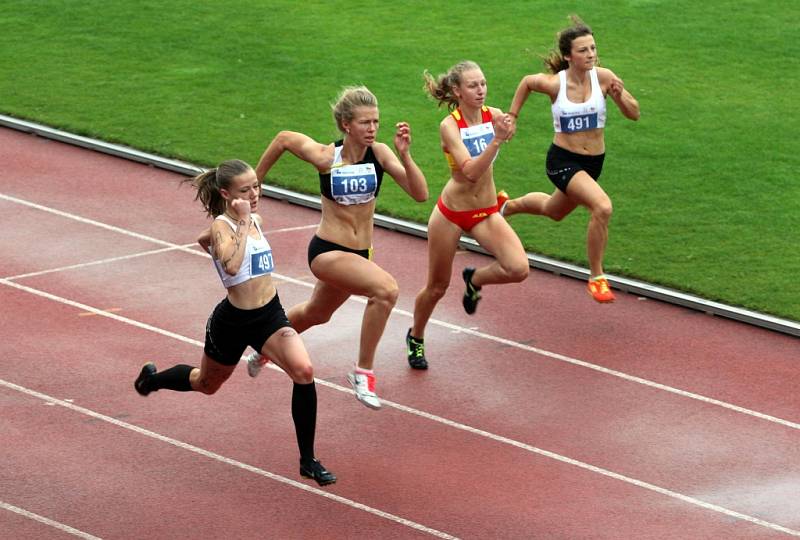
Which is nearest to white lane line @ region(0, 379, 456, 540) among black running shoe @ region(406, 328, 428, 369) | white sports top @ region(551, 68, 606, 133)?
black running shoe @ region(406, 328, 428, 369)

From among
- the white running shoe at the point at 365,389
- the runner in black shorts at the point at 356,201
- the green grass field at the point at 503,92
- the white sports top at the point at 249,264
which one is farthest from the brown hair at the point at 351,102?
the green grass field at the point at 503,92

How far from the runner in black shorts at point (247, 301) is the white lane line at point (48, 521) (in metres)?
1.28

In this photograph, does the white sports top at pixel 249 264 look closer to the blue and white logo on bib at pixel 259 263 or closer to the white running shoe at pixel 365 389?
the blue and white logo on bib at pixel 259 263

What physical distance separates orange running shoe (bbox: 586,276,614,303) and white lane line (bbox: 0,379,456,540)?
346cm

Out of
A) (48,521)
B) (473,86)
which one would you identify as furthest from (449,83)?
(48,521)

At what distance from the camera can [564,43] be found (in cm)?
1220

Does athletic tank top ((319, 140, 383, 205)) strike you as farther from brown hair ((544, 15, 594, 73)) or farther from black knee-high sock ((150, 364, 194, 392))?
brown hair ((544, 15, 594, 73))

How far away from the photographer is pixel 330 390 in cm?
1098

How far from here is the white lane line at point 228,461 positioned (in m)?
8.91

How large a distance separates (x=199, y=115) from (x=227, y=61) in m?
2.42

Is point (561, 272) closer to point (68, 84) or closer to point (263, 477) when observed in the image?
point (263, 477)

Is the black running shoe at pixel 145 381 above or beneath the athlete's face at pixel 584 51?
beneath

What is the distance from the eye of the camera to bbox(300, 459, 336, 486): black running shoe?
885 cm

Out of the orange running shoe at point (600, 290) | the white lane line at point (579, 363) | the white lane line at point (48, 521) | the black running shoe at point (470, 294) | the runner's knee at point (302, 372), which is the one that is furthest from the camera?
the orange running shoe at point (600, 290)
